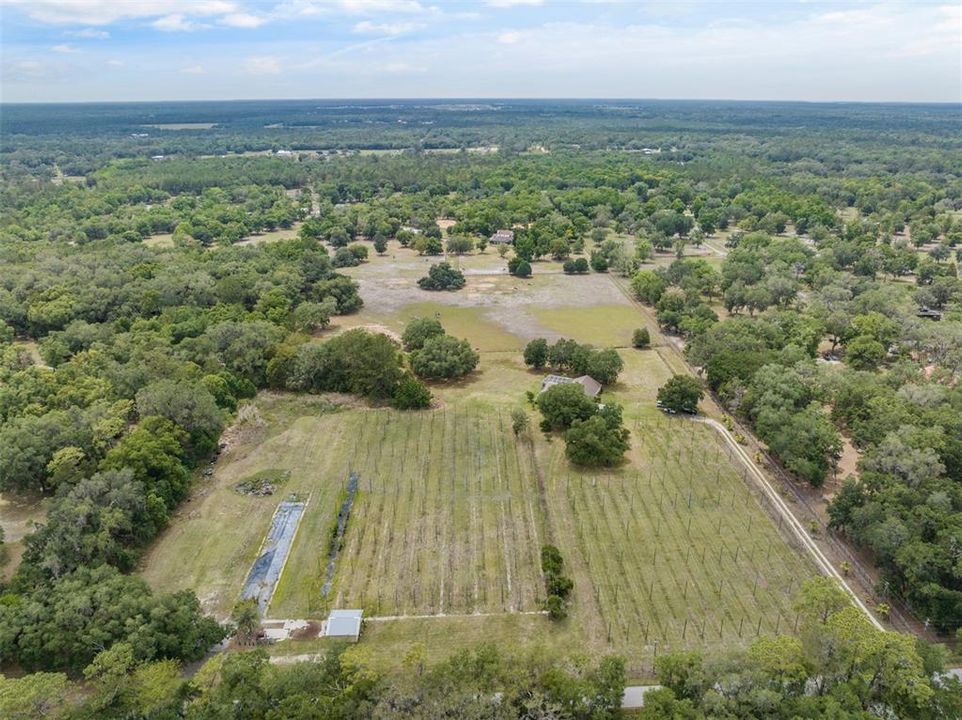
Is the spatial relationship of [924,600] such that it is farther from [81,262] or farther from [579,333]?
[81,262]

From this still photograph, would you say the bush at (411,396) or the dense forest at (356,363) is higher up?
the dense forest at (356,363)

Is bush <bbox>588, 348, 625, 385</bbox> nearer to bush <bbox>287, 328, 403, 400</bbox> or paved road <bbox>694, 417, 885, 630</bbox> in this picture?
paved road <bbox>694, 417, 885, 630</bbox>

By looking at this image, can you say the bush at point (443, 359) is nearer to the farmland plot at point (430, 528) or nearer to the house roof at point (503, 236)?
the farmland plot at point (430, 528)

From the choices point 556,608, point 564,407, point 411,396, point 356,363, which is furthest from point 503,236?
point 556,608

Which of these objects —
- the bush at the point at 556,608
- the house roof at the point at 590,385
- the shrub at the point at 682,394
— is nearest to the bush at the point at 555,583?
Answer: the bush at the point at 556,608

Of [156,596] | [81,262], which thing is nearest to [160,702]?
[156,596]

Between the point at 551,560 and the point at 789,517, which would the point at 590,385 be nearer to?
the point at 789,517
